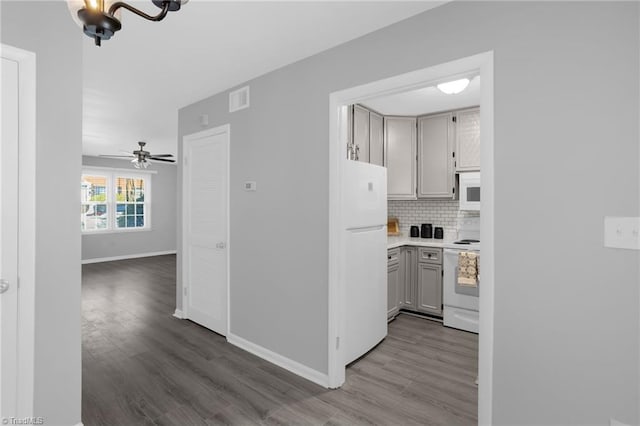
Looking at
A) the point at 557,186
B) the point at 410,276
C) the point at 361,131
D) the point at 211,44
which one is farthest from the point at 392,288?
the point at 211,44

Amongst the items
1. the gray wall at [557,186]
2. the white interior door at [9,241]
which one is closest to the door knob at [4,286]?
the white interior door at [9,241]

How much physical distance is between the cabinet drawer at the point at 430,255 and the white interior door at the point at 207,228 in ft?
7.97

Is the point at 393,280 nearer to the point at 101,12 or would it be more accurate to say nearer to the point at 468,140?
the point at 468,140

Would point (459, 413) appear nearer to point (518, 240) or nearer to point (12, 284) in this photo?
point (518, 240)

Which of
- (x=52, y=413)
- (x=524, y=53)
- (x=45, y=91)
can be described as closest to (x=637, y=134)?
(x=524, y=53)

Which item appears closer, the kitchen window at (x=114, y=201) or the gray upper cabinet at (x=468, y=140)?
the gray upper cabinet at (x=468, y=140)

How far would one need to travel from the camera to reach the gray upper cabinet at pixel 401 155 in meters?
4.28

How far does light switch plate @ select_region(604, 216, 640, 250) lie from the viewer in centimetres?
139

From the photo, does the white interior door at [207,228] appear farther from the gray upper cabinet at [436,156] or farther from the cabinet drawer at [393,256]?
the gray upper cabinet at [436,156]

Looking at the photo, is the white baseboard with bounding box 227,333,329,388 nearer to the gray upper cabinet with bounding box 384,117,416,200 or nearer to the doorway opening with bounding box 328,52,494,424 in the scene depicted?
the doorway opening with bounding box 328,52,494,424

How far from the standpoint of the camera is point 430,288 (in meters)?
3.99

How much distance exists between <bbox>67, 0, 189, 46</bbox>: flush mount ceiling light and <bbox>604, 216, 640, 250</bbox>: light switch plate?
201 centimetres

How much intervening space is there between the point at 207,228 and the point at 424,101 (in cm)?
296

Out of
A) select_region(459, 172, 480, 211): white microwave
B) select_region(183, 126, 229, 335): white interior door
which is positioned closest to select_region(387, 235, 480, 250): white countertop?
select_region(459, 172, 480, 211): white microwave
